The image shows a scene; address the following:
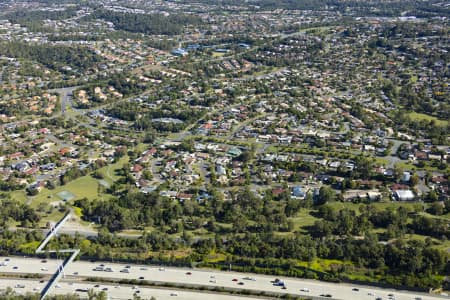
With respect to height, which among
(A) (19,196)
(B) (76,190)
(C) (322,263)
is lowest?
(A) (19,196)

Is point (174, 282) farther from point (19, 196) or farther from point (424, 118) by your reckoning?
point (424, 118)

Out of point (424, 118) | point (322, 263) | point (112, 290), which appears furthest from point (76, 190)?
point (424, 118)

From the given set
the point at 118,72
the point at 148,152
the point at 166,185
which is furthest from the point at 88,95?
the point at 166,185

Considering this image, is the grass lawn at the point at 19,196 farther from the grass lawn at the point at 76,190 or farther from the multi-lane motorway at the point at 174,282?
the multi-lane motorway at the point at 174,282

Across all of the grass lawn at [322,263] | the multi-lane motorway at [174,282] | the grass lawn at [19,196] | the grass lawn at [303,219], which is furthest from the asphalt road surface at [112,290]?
the grass lawn at [19,196]

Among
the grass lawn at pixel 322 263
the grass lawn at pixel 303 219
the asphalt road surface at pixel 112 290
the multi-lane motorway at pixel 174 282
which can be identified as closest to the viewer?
the multi-lane motorway at pixel 174 282

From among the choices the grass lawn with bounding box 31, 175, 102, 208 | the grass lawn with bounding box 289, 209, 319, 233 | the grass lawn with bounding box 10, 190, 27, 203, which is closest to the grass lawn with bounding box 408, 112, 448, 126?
the grass lawn with bounding box 289, 209, 319, 233

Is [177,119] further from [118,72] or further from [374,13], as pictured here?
[374,13]

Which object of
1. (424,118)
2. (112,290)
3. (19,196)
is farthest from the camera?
(424,118)
